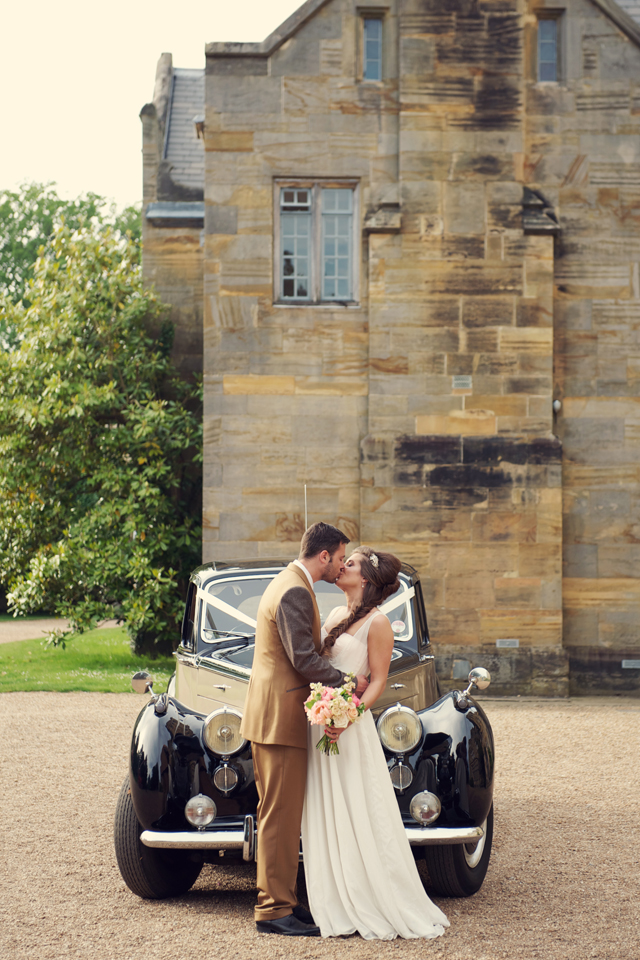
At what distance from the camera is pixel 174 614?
13.0m

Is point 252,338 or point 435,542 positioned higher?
point 252,338

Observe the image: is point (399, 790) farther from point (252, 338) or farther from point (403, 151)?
point (403, 151)

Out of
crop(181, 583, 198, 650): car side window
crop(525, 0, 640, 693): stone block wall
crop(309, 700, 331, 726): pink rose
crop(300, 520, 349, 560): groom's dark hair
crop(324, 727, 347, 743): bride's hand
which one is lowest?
crop(324, 727, 347, 743): bride's hand

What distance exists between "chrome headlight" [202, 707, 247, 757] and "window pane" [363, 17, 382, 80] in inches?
391

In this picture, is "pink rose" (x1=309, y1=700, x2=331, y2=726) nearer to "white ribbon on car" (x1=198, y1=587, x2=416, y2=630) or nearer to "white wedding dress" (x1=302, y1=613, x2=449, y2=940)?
"white wedding dress" (x1=302, y1=613, x2=449, y2=940)

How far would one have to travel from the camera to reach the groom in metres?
4.27

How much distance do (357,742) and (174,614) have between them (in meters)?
8.85

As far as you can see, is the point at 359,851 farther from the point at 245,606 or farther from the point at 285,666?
the point at 245,606

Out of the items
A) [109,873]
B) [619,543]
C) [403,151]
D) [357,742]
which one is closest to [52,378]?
[403,151]

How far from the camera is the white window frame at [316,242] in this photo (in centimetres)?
1206

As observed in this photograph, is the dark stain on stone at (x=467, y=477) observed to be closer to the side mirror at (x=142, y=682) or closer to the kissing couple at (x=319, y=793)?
the side mirror at (x=142, y=682)

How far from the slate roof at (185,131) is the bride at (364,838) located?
12598 millimetres

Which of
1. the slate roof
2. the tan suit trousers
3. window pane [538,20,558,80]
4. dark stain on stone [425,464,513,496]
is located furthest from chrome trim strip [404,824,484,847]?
the slate roof

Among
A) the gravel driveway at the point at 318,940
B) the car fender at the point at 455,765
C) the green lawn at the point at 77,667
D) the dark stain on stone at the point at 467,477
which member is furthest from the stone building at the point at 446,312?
the car fender at the point at 455,765
